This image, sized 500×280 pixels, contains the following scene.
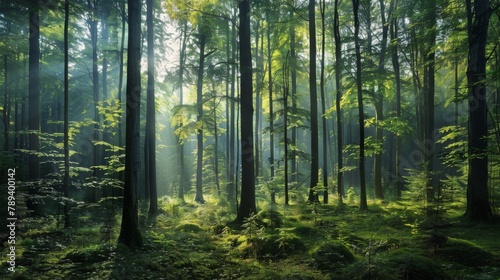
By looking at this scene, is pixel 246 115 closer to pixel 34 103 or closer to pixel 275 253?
pixel 275 253

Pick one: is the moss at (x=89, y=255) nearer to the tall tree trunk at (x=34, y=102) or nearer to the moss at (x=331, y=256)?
the moss at (x=331, y=256)

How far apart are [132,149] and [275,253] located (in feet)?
14.4

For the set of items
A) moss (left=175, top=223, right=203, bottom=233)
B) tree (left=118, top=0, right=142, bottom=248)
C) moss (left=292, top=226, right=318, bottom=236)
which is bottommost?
moss (left=175, top=223, right=203, bottom=233)

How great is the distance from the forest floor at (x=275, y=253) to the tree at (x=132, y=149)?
46 centimetres

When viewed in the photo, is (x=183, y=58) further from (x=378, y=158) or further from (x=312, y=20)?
(x=378, y=158)

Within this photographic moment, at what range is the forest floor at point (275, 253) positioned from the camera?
525 centimetres

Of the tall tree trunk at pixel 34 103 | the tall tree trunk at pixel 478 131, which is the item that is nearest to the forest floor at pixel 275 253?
the tall tree trunk at pixel 478 131

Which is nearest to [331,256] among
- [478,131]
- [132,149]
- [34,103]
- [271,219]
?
[271,219]

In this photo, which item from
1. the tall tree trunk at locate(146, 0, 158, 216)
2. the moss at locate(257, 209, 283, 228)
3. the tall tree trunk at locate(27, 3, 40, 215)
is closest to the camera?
the moss at locate(257, 209, 283, 228)

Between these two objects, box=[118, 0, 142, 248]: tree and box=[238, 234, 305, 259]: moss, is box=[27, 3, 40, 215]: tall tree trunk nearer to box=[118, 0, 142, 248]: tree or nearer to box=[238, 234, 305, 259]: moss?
box=[118, 0, 142, 248]: tree

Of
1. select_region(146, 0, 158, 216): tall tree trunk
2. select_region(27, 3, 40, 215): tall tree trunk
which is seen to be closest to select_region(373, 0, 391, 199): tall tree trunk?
select_region(146, 0, 158, 216): tall tree trunk

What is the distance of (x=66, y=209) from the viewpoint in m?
10.7

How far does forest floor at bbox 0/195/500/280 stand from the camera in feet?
17.2

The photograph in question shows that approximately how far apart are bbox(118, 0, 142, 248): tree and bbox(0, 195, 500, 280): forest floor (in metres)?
0.46
